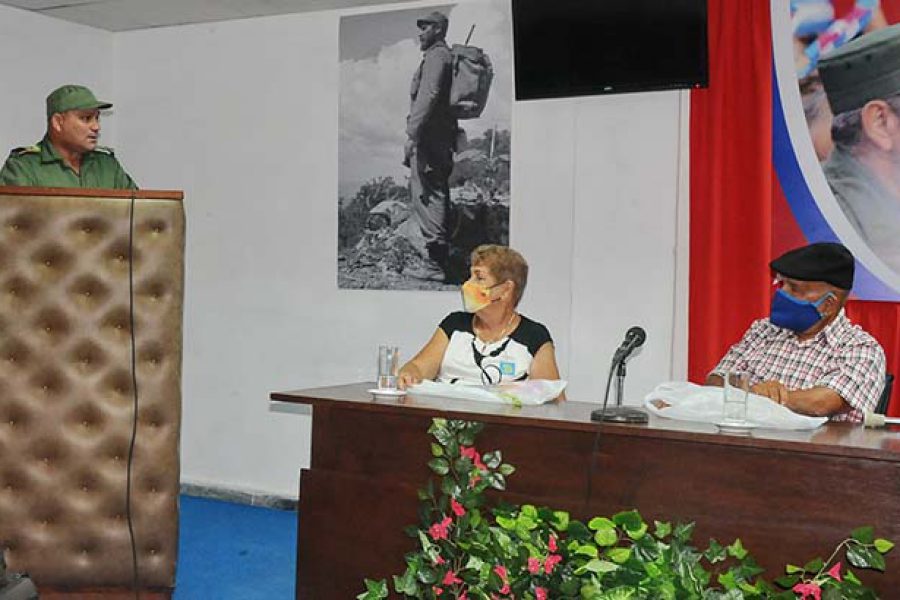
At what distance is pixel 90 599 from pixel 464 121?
278 centimetres

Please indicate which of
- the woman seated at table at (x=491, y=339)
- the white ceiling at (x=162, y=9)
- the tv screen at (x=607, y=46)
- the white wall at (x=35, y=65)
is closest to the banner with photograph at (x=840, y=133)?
the tv screen at (x=607, y=46)

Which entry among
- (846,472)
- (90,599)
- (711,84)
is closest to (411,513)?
(90,599)

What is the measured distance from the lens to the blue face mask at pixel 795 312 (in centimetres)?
336

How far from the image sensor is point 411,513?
3.04 meters

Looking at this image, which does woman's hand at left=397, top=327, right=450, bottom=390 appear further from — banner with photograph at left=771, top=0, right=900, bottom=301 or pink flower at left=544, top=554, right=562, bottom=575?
pink flower at left=544, top=554, right=562, bottom=575

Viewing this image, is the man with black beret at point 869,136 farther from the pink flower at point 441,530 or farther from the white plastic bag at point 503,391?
the pink flower at point 441,530

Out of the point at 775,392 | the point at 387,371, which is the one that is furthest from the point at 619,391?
the point at 387,371

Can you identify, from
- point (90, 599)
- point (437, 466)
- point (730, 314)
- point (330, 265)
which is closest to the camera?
point (437, 466)

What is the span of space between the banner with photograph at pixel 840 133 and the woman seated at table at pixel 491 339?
1.18 meters

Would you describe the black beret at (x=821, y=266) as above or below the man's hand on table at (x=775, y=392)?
above

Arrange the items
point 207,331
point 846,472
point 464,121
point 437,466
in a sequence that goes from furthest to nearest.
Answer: point 207,331 < point 464,121 < point 846,472 < point 437,466

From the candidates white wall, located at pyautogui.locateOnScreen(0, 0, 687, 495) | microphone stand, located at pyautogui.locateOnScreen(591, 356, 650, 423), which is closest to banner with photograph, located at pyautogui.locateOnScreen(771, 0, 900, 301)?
white wall, located at pyautogui.locateOnScreen(0, 0, 687, 495)

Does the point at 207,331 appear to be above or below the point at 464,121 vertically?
below

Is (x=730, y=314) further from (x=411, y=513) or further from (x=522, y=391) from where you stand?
(x=411, y=513)
